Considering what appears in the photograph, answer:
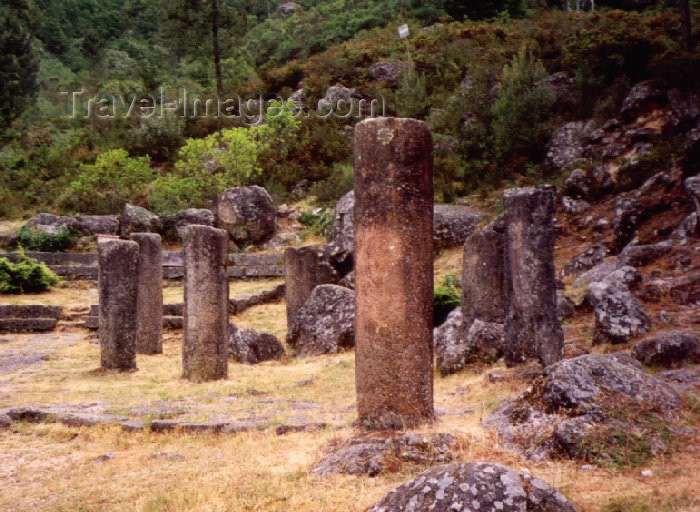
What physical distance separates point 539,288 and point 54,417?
664 cm

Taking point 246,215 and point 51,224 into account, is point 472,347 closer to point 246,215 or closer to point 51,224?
point 246,215

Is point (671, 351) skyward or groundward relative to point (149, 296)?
groundward

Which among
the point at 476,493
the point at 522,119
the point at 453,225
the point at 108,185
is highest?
the point at 522,119

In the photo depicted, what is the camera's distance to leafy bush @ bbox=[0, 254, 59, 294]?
66.6 feet

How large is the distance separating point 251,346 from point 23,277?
10.1m

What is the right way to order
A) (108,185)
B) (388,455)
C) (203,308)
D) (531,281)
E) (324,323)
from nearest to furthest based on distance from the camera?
(388,455) → (531,281) → (203,308) → (324,323) → (108,185)

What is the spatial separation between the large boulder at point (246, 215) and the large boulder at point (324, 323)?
10.2 m

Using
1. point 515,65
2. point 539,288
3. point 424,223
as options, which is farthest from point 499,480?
point 515,65

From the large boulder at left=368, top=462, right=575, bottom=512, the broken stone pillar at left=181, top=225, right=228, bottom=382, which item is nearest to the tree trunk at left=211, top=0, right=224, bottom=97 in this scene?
the broken stone pillar at left=181, top=225, right=228, bottom=382

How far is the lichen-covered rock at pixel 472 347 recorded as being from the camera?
11.1 m

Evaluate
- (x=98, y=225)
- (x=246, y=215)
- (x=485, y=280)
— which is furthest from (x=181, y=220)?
(x=485, y=280)

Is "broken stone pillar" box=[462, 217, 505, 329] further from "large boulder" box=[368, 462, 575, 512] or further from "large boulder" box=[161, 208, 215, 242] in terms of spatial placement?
"large boulder" box=[161, 208, 215, 242]

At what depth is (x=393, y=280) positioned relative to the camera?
6.91 m

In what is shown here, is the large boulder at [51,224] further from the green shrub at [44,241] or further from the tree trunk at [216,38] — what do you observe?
the tree trunk at [216,38]
